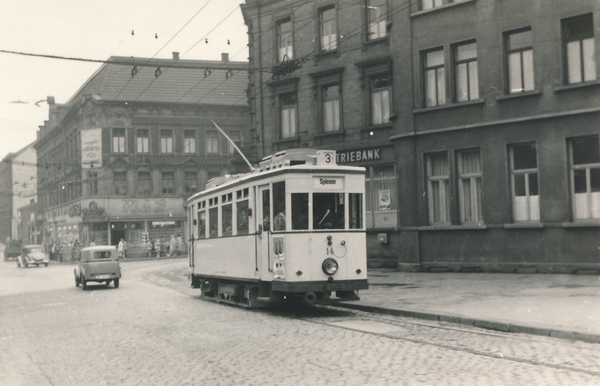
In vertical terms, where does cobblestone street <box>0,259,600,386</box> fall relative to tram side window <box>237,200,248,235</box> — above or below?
below

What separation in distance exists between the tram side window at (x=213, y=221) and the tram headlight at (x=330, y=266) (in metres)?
4.64

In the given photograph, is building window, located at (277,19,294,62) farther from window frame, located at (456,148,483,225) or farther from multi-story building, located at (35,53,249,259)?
multi-story building, located at (35,53,249,259)

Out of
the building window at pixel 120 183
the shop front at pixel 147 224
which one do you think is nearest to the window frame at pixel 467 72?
the shop front at pixel 147 224

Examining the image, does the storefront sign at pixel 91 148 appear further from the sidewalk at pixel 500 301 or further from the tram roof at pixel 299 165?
the tram roof at pixel 299 165

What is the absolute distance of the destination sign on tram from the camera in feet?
48.2

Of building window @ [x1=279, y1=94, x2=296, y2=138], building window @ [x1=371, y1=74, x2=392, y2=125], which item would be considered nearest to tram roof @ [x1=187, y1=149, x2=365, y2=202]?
building window @ [x1=371, y1=74, x2=392, y2=125]

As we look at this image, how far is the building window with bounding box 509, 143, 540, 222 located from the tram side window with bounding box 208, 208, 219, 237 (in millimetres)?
9244

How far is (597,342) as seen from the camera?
32.0 feet

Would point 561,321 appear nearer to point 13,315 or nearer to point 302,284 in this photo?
point 302,284

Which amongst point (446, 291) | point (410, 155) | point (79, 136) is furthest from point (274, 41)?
point (79, 136)

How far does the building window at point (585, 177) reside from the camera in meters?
20.0

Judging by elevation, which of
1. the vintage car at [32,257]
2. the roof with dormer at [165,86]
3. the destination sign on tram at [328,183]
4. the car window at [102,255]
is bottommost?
the vintage car at [32,257]

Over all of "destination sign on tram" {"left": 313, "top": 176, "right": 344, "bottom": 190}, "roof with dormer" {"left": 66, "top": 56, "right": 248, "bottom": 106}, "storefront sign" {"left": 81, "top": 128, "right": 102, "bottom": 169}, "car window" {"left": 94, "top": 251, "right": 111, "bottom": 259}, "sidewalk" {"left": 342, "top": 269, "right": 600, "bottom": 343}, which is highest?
"roof with dormer" {"left": 66, "top": 56, "right": 248, "bottom": 106}

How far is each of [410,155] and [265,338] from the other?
565 inches
